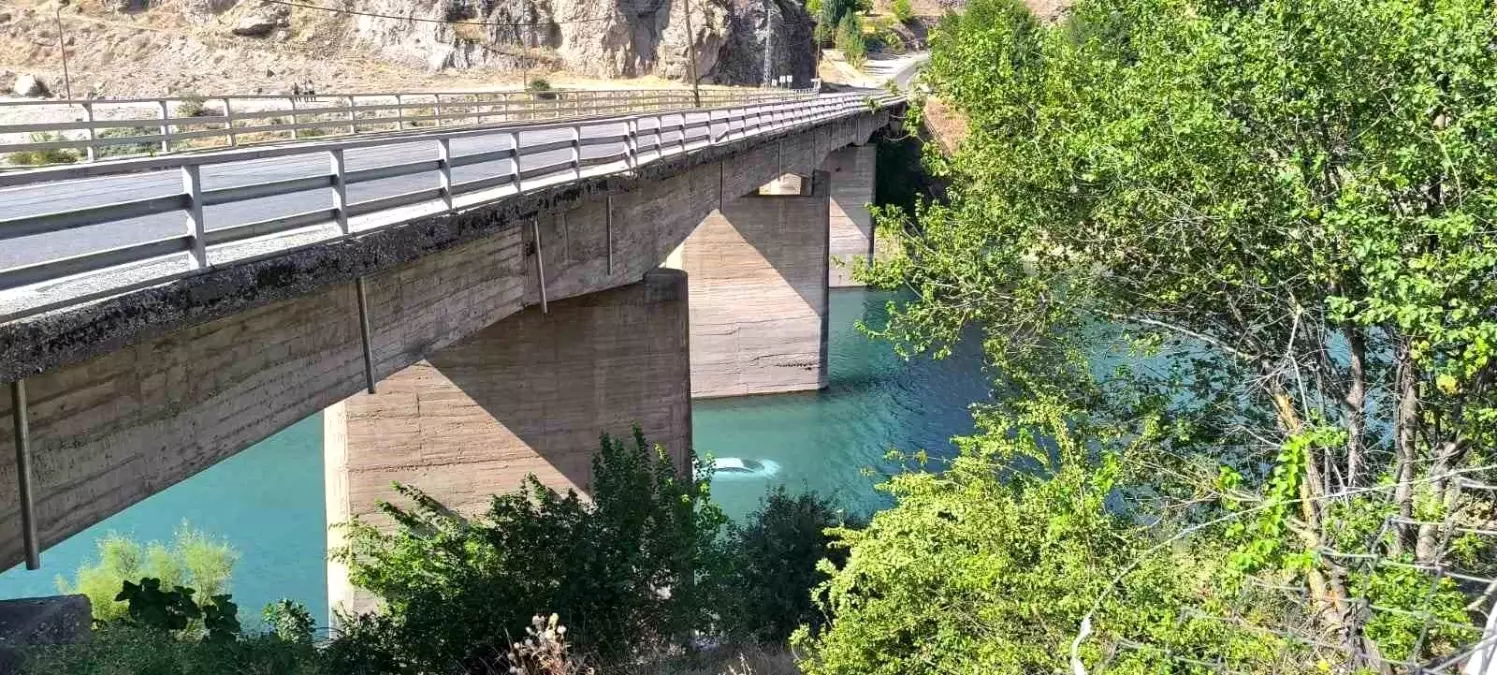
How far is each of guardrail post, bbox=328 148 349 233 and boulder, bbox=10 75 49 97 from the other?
197 ft

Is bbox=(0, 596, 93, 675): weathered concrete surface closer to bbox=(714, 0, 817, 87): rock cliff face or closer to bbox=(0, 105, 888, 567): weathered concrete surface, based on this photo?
bbox=(0, 105, 888, 567): weathered concrete surface

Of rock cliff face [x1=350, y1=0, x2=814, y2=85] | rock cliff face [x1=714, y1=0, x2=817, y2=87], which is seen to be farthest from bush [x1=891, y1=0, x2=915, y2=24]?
rock cliff face [x1=350, y1=0, x2=814, y2=85]

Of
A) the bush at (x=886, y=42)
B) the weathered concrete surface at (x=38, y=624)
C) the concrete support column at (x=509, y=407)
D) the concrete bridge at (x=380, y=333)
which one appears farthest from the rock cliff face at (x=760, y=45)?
the weathered concrete surface at (x=38, y=624)

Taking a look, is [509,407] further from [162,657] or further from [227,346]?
[227,346]

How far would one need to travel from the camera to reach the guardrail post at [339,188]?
7324 millimetres

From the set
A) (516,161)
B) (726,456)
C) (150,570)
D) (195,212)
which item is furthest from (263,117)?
(726,456)

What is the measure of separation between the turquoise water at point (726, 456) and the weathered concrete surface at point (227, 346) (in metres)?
7.90

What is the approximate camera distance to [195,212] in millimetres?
5910

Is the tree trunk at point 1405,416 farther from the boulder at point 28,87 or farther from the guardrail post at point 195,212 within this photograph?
the boulder at point 28,87

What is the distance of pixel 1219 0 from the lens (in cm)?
1034

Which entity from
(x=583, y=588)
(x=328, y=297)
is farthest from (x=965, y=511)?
(x=328, y=297)

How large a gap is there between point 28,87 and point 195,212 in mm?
61562

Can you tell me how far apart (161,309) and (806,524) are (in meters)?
10.1

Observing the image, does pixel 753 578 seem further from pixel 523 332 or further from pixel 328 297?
pixel 328 297
